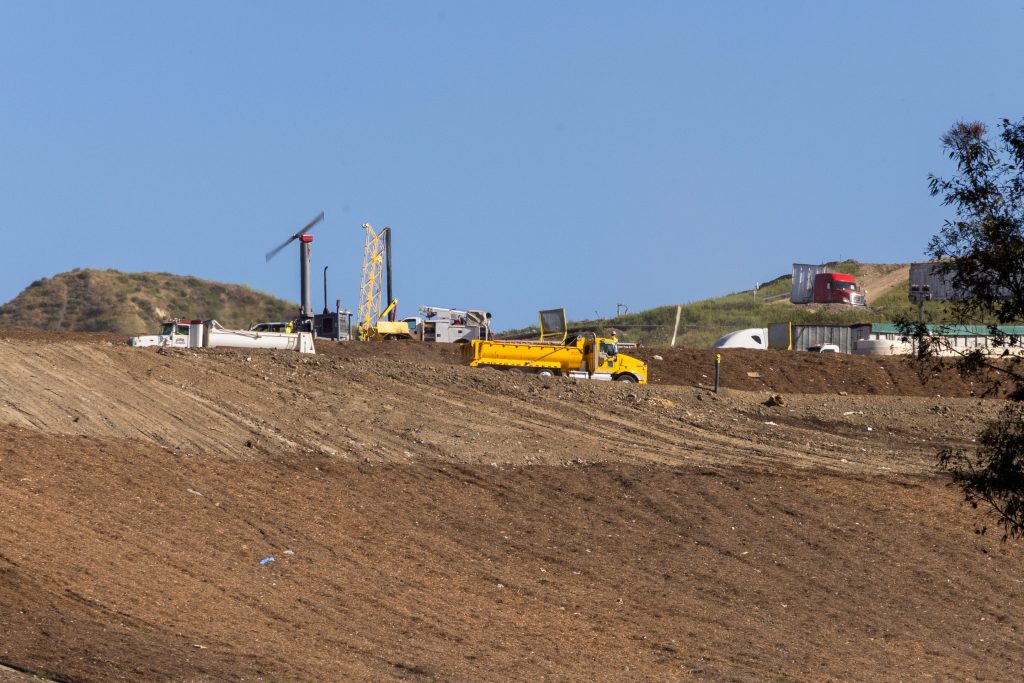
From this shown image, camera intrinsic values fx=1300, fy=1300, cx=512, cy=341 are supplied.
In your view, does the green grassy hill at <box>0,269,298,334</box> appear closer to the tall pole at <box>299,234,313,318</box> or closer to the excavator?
the tall pole at <box>299,234,313,318</box>

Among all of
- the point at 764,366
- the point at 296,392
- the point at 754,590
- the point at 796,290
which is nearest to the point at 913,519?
the point at 754,590

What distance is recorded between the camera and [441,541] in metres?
22.2

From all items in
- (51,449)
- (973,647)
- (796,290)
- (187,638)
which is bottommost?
(973,647)

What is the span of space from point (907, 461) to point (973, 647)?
47.1 ft

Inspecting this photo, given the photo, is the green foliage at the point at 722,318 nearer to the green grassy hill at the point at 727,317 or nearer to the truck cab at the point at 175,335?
the green grassy hill at the point at 727,317

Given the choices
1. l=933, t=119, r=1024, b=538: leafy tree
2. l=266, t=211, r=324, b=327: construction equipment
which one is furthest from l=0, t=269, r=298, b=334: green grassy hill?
l=933, t=119, r=1024, b=538: leafy tree

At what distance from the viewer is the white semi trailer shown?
47.4 meters

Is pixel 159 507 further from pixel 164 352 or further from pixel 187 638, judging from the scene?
pixel 164 352

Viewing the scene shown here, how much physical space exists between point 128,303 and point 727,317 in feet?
172

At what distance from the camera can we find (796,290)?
354ft

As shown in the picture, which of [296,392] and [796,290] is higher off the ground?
[796,290]

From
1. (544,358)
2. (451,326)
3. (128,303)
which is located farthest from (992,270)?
(128,303)

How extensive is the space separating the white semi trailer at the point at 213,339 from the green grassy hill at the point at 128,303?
196ft

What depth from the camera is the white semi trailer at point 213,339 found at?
155ft
